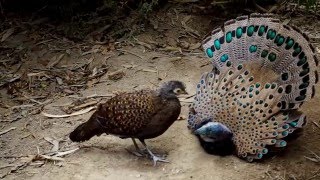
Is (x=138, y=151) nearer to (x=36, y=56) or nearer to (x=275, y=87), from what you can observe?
(x=275, y=87)

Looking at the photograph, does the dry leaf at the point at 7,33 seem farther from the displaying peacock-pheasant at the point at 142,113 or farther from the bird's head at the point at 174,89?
the bird's head at the point at 174,89

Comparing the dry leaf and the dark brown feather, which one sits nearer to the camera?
the dark brown feather

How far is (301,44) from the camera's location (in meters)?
4.64

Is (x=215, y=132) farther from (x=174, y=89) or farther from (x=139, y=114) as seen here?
(x=139, y=114)

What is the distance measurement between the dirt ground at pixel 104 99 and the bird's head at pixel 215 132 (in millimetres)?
160

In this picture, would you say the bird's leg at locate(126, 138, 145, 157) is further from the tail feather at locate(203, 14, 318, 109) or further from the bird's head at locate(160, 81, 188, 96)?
the tail feather at locate(203, 14, 318, 109)

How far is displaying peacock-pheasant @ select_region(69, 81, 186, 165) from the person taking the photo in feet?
15.0

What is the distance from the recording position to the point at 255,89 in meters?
4.71

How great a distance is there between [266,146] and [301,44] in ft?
2.95

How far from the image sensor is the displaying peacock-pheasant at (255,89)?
4570 mm

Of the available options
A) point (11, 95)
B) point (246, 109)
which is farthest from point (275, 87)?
point (11, 95)

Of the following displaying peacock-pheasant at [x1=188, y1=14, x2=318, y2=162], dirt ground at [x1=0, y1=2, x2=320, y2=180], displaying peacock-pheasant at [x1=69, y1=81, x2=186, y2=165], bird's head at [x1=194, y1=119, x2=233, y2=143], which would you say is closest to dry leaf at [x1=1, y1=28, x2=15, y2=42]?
dirt ground at [x1=0, y1=2, x2=320, y2=180]

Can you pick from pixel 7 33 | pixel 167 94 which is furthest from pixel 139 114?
pixel 7 33

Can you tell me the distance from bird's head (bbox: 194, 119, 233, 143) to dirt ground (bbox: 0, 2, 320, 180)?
0.16m
